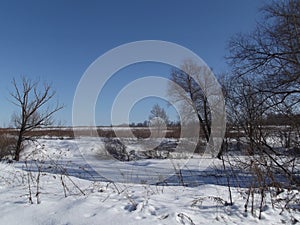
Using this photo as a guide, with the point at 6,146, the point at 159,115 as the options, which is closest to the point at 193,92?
the point at 159,115

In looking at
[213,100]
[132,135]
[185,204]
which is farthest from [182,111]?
[185,204]

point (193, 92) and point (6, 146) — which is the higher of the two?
point (193, 92)

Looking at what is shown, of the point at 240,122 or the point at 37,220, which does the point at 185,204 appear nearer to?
the point at 37,220

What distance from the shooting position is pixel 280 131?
5.95 m

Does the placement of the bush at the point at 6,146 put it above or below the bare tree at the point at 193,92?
below

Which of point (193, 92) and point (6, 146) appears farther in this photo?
point (193, 92)

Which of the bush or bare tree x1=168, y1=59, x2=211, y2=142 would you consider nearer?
the bush

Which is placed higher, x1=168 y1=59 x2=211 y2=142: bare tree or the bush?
x1=168 y1=59 x2=211 y2=142: bare tree

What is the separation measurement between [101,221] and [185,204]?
1113 millimetres

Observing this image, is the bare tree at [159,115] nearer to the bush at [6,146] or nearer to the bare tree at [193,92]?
the bare tree at [193,92]

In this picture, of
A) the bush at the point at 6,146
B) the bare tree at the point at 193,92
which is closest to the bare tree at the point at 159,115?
the bare tree at the point at 193,92

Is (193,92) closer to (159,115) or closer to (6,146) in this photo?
(159,115)

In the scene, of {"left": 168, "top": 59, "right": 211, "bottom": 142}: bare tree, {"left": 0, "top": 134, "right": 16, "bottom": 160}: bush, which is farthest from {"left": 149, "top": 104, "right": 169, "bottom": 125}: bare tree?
{"left": 0, "top": 134, "right": 16, "bottom": 160}: bush

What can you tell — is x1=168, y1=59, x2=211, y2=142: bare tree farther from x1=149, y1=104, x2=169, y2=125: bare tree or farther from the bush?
the bush
